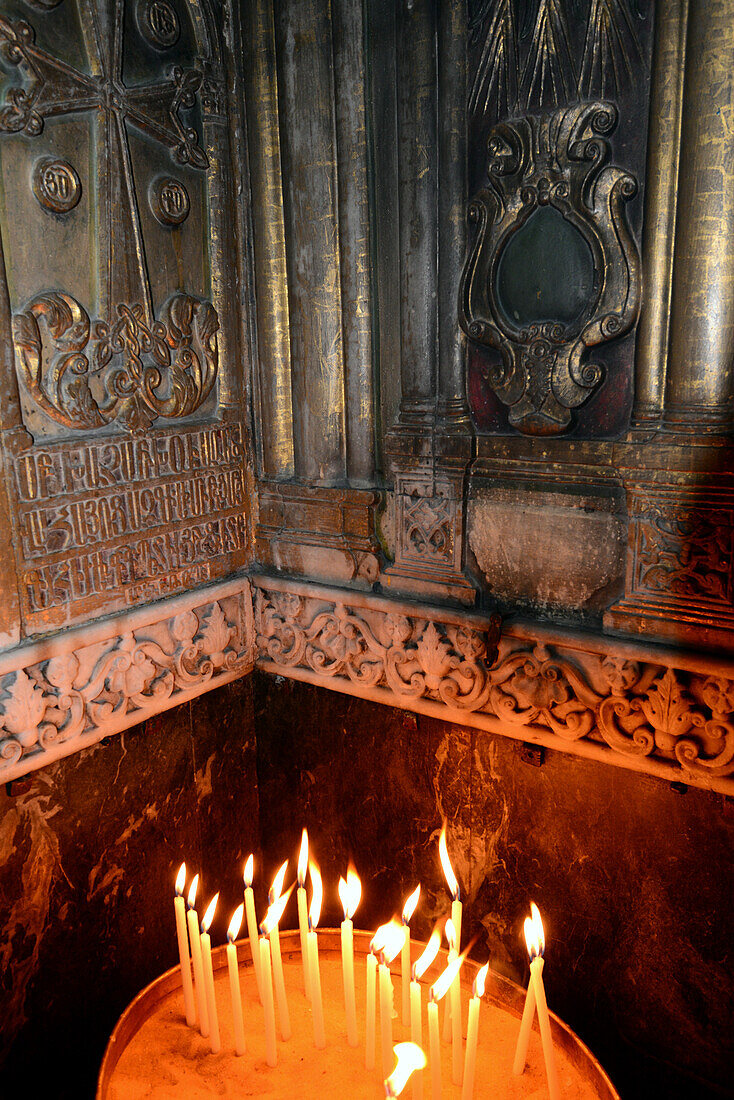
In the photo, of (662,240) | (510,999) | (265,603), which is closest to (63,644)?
(265,603)

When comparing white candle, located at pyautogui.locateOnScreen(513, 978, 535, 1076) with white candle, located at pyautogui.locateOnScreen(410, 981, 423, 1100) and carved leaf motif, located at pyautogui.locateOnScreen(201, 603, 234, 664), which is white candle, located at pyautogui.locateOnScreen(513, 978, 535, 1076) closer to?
white candle, located at pyautogui.locateOnScreen(410, 981, 423, 1100)

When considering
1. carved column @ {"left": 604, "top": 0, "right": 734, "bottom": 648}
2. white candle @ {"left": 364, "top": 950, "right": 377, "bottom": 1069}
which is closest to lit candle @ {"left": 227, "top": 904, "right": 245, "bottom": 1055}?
white candle @ {"left": 364, "top": 950, "right": 377, "bottom": 1069}

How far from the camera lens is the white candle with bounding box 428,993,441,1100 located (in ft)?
4.60

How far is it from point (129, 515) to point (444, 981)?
5.01 feet

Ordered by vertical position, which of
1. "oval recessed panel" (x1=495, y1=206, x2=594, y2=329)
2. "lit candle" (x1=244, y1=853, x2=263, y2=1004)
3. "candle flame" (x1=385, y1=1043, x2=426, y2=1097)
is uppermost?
"oval recessed panel" (x1=495, y1=206, x2=594, y2=329)

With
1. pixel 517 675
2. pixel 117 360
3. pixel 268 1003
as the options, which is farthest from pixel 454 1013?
pixel 117 360

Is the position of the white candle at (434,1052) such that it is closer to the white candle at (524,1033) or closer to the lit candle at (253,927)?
the white candle at (524,1033)

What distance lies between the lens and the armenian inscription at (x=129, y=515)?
6.89 ft

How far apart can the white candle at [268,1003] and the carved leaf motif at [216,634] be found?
115 cm

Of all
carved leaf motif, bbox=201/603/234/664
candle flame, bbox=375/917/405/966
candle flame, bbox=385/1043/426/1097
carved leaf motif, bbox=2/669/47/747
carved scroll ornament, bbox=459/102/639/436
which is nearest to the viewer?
candle flame, bbox=385/1043/426/1097

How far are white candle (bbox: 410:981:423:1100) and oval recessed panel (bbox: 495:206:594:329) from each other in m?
1.61

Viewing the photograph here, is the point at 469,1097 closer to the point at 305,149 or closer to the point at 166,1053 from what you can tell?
the point at 166,1053

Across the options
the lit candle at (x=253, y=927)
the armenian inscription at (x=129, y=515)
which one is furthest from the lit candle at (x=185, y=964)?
the armenian inscription at (x=129, y=515)

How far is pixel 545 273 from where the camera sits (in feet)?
6.79
